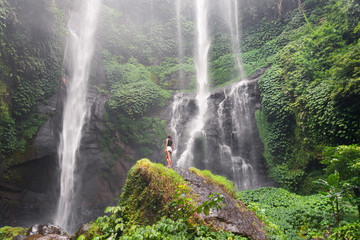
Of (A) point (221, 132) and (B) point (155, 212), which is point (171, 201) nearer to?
(B) point (155, 212)

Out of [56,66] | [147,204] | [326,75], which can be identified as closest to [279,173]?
[326,75]

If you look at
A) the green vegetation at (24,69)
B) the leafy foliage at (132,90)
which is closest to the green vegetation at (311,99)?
the leafy foliage at (132,90)

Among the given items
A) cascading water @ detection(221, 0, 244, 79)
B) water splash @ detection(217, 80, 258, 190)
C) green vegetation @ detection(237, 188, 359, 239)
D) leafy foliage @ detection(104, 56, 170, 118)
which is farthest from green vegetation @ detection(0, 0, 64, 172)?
cascading water @ detection(221, 0, 244, 79)

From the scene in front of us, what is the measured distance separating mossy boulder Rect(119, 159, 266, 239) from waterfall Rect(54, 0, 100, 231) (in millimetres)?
8184

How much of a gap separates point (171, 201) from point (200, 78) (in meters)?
16.2

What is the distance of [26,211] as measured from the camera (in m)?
10.5

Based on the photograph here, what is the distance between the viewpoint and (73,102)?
13703mm

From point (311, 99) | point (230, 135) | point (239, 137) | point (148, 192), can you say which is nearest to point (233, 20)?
point (230, 135)

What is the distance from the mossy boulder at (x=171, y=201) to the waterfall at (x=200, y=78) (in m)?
7.54

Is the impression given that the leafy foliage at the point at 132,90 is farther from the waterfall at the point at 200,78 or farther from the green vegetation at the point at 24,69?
the green vegetation at the point at 24,69

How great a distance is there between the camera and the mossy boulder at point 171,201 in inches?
150

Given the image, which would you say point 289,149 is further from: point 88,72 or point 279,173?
point 88,72

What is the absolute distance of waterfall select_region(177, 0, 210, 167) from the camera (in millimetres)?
13555

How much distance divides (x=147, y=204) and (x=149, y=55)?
1806cm
